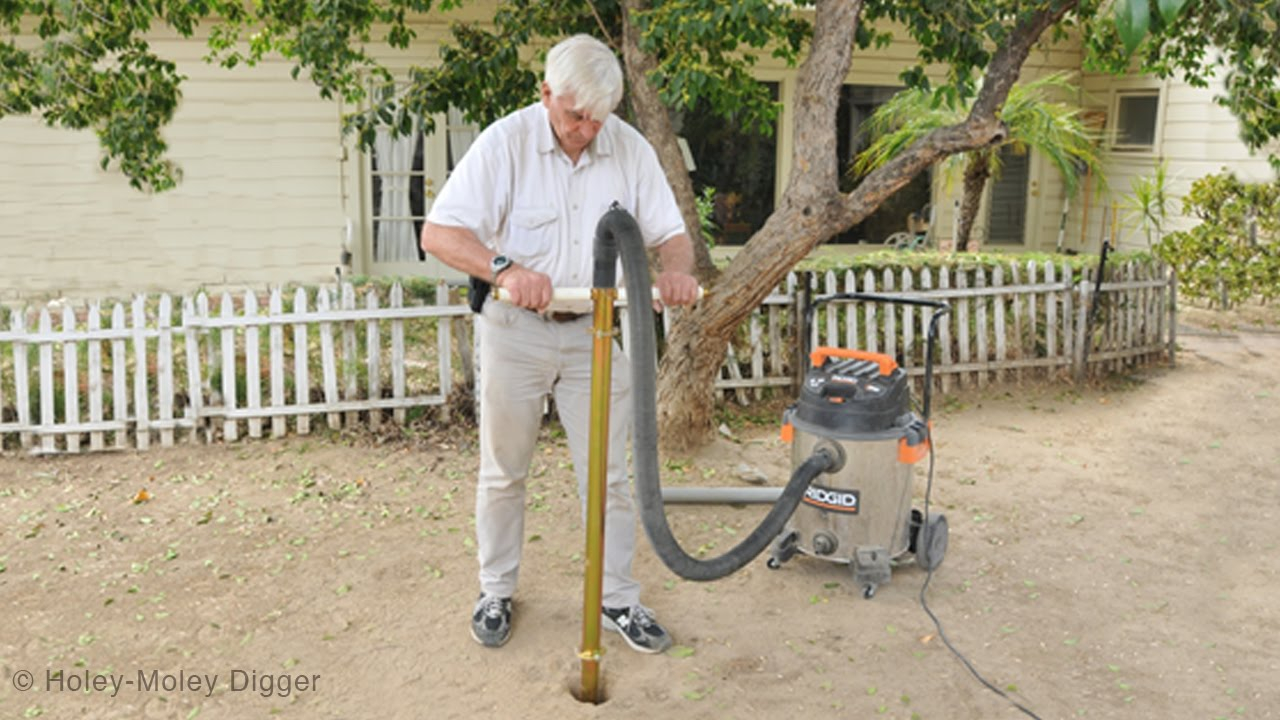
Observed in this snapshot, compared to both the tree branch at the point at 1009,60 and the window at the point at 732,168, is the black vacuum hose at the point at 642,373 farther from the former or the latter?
the window at the point at 732,168

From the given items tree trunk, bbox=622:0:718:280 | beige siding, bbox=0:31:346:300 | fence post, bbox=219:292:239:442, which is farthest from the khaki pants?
beige siding, bbox=0:31:346:300

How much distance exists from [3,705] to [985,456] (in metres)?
5.14

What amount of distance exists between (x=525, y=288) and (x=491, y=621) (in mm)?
1425

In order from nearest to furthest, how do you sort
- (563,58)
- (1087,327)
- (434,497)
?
(563,58)
(434,497)
(1087,327)

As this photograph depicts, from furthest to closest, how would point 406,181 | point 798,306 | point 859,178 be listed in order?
1. point 859,178
2. point 406,181
3. point 798,306

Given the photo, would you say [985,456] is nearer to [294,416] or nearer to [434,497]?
[434,497]

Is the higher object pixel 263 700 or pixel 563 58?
pixel 563 58

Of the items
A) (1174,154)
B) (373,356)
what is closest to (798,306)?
(373,356)

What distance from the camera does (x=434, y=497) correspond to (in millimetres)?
5832

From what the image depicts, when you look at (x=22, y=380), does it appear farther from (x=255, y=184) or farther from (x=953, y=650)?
(x=255, y=184)

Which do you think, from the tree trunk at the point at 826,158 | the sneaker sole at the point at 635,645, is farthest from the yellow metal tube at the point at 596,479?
the tree trunk at the point at 826,158

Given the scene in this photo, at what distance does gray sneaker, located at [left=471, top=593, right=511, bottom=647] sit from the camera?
404cm

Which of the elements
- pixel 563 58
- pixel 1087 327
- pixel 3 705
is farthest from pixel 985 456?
pixel 3 705

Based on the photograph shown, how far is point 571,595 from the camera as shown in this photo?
4.50 metres
